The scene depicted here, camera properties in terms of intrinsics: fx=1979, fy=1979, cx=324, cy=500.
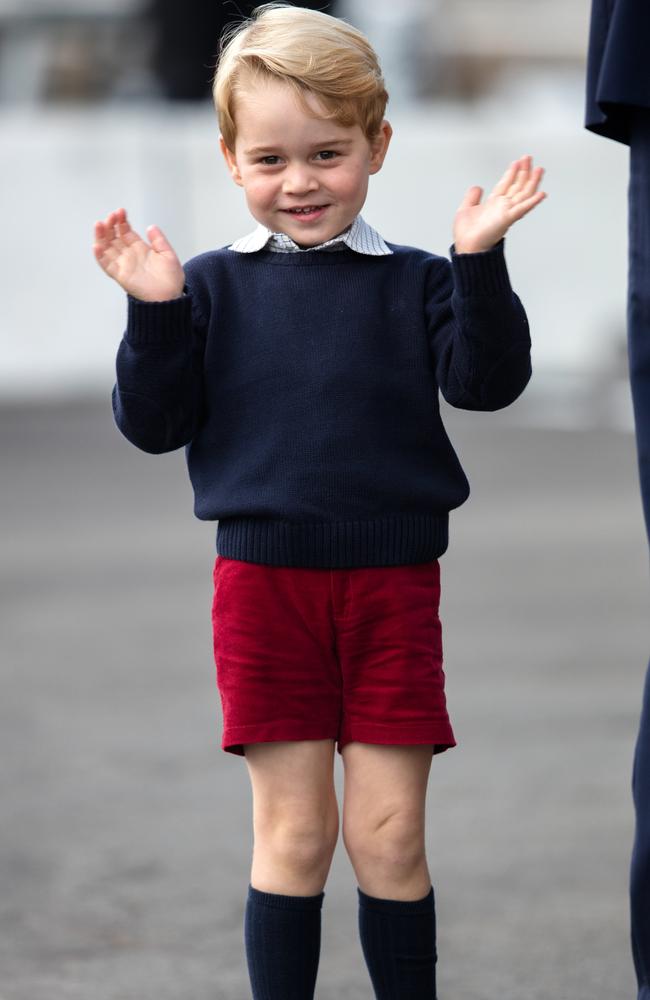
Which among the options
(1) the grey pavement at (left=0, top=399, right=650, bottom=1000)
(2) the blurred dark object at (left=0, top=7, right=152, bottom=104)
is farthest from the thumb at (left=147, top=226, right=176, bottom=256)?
(2) the blurred dark object at (left=0, top=7, right=152, bottom=104)

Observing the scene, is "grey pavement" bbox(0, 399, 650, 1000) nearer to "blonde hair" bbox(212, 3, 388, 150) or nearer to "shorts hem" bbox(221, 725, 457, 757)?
"shorts hem" bbox(221, 725, 457, 757)

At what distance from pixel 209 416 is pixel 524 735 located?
256 centimetres

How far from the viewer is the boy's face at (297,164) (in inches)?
111

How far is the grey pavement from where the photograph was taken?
146 inches

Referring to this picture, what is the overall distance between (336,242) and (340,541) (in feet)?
1.44

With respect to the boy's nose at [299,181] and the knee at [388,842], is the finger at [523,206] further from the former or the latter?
the knee at [388,842]

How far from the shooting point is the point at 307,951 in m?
2.99

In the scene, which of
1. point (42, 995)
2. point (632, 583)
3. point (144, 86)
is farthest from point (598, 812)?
point (144, 86)

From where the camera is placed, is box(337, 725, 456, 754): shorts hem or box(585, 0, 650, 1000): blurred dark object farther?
box(337, 725, 456, 754): shorts hem

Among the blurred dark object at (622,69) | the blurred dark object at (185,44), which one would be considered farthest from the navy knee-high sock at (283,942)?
the blurred dark object at (185,44)

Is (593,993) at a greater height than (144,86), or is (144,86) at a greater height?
(144,86)

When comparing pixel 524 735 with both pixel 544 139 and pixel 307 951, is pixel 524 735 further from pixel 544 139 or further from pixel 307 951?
→ pixel 544 139

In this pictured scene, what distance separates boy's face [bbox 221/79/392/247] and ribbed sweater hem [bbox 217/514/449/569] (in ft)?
1.37

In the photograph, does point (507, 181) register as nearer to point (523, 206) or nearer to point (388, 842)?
point (523, 206)
